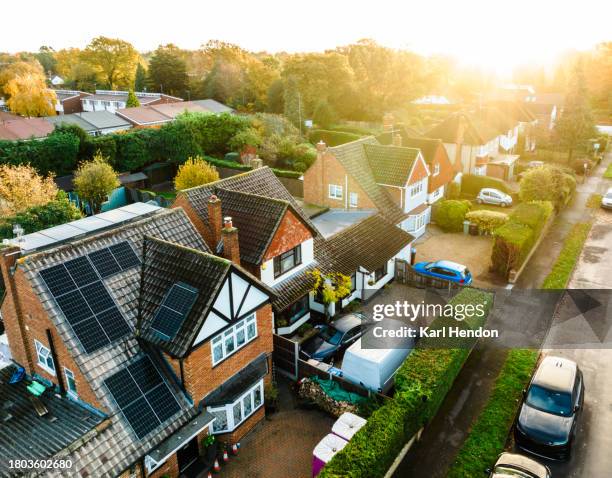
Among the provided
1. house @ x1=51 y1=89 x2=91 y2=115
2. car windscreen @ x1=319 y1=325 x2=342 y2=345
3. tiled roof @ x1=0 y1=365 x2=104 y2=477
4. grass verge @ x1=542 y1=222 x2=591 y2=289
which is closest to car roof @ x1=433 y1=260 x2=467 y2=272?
grass verge @ x1=542 y1=222 x2=591 y2=289

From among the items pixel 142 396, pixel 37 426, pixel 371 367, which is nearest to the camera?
pixel 37 426

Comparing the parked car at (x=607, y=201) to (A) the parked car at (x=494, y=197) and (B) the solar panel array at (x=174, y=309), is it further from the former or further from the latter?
(B) the solar panel array at (x=174, y=309)

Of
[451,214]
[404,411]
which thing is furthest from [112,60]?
[404,411]

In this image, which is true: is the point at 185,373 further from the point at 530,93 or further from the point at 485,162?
the point at 530,93

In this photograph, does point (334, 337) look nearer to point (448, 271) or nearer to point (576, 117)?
point (448, 271)

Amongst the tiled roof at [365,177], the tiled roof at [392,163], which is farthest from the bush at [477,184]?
the tiled roof at [365,177]

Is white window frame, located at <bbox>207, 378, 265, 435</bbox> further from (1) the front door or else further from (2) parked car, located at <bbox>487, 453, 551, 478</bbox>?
(2) parked car, located at <bbox>487, 453, 551, 478</bbox>

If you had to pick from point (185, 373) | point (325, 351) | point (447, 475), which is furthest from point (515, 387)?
point (185, 373)
